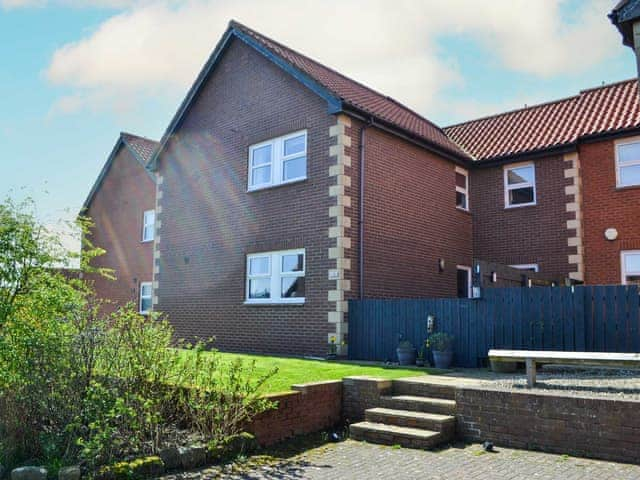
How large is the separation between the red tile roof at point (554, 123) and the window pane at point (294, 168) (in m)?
6.60

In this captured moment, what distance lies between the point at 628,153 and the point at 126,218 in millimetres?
20165

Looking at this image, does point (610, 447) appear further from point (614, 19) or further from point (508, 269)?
point (614, 19)

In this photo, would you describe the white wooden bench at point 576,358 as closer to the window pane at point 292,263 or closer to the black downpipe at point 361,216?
the black downpipe at point 361,216

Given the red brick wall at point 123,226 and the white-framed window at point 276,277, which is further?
the red brick wall at point 123,226

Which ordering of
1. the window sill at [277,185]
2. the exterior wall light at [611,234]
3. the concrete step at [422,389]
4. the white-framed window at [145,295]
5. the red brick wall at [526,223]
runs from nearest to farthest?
1. the concrete step at [422,389]
2. the window sill at [277,185]
3. the exterior wall light at [611,234]
4. the red brick wall at [526,223]
5. the white-framed window at [145,295]

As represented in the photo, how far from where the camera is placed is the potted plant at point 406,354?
41.5 feet

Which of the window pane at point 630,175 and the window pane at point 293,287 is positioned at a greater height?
the window pane at point 630,175

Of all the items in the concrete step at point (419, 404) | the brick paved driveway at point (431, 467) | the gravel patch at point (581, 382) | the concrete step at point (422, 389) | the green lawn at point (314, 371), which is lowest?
the brick paved driveway at point (431, 467)

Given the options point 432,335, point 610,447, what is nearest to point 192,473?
point 610,447

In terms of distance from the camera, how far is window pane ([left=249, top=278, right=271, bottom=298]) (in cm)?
1564

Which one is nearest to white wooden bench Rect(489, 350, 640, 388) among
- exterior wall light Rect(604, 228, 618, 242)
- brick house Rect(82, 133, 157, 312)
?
exterior wall light Rect(604, 228, 618, 242)

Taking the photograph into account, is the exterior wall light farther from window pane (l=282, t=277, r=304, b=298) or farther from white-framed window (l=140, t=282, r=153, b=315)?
white-framed window (l=140, t=282, r=153, b=315)

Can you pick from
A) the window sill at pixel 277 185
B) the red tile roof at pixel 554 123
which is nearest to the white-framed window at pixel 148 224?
the window sill at pixel 277 185

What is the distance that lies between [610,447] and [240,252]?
10.9m
